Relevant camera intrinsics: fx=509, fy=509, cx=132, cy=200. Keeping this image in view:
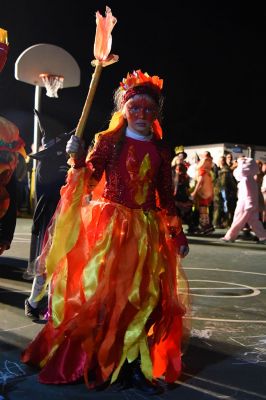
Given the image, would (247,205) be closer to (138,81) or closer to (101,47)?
(138,81)

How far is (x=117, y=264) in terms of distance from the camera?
10.3 ft

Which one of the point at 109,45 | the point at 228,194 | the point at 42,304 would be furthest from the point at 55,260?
the point at 228,194

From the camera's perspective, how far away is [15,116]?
29.4 meters

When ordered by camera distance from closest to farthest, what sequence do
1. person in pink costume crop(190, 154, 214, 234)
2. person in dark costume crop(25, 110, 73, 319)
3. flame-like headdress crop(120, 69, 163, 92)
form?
1. flame-like headdress crop(120, 69, 163, 92)
2. person in dark costume crop(25, 110, 73, 319)
3. person in pink costume crop(190, 154, 214, 234)

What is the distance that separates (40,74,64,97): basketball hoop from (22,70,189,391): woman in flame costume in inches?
229

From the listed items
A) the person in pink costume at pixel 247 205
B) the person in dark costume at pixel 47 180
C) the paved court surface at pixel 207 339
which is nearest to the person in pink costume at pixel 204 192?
the person in pink costume at pixel 247 205

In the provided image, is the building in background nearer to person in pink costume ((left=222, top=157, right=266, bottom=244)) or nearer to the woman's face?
person in pink costume ((left=222, top=157, right=266, bottom=244))

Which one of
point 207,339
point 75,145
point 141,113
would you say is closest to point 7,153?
point 75,145

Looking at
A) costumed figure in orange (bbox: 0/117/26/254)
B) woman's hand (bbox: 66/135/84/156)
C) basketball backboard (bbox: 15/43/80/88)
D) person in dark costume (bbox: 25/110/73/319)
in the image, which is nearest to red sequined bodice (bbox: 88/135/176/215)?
woman's hand (bbox: 66/135/84/156)

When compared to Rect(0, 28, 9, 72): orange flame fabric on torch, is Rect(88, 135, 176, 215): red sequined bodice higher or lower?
lower

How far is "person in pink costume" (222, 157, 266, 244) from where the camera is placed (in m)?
10.5

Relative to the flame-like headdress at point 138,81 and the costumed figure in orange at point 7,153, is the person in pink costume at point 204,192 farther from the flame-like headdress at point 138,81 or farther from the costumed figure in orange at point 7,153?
the costumed figure in orange at point 7,153

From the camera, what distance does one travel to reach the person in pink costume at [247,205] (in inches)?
414

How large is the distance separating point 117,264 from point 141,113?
100 centimetres
